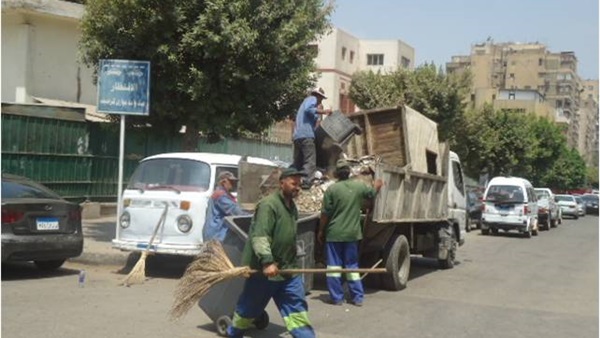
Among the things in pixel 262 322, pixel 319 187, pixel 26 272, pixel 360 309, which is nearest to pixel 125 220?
pixel 26 272

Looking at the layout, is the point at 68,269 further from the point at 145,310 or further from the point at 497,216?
the point at 497,216

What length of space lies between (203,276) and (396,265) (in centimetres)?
464

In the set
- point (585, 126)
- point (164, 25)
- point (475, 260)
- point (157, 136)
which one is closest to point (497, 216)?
point (475, 260)

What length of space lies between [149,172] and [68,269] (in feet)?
6.60

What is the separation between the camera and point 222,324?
700 centimetres

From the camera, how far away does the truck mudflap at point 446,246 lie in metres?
13.1

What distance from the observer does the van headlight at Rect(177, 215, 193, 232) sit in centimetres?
1038

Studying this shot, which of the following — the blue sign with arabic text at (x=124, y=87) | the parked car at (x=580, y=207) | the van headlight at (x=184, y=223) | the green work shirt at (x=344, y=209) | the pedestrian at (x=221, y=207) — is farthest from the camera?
the parked car at (x=580, y=207)

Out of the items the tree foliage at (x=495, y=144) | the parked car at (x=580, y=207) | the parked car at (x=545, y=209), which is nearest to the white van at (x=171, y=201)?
the parked car at (x=545, y=209)

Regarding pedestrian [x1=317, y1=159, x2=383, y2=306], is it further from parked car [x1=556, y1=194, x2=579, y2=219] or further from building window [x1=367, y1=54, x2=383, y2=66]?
building window [x1=367, y1=54, x2=383, y2=66]

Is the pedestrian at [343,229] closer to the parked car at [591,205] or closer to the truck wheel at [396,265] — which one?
the truck wheel at [396,265]

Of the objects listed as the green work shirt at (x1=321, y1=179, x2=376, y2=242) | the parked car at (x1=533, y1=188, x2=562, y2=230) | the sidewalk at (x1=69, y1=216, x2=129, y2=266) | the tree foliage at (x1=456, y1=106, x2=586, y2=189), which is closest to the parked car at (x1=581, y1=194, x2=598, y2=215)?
the tree foliage at (x1=456, y1=106, x2=586, y2=189)

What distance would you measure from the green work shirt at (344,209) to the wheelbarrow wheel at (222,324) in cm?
241

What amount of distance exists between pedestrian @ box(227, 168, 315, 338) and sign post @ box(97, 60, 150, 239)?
6.58 metres
